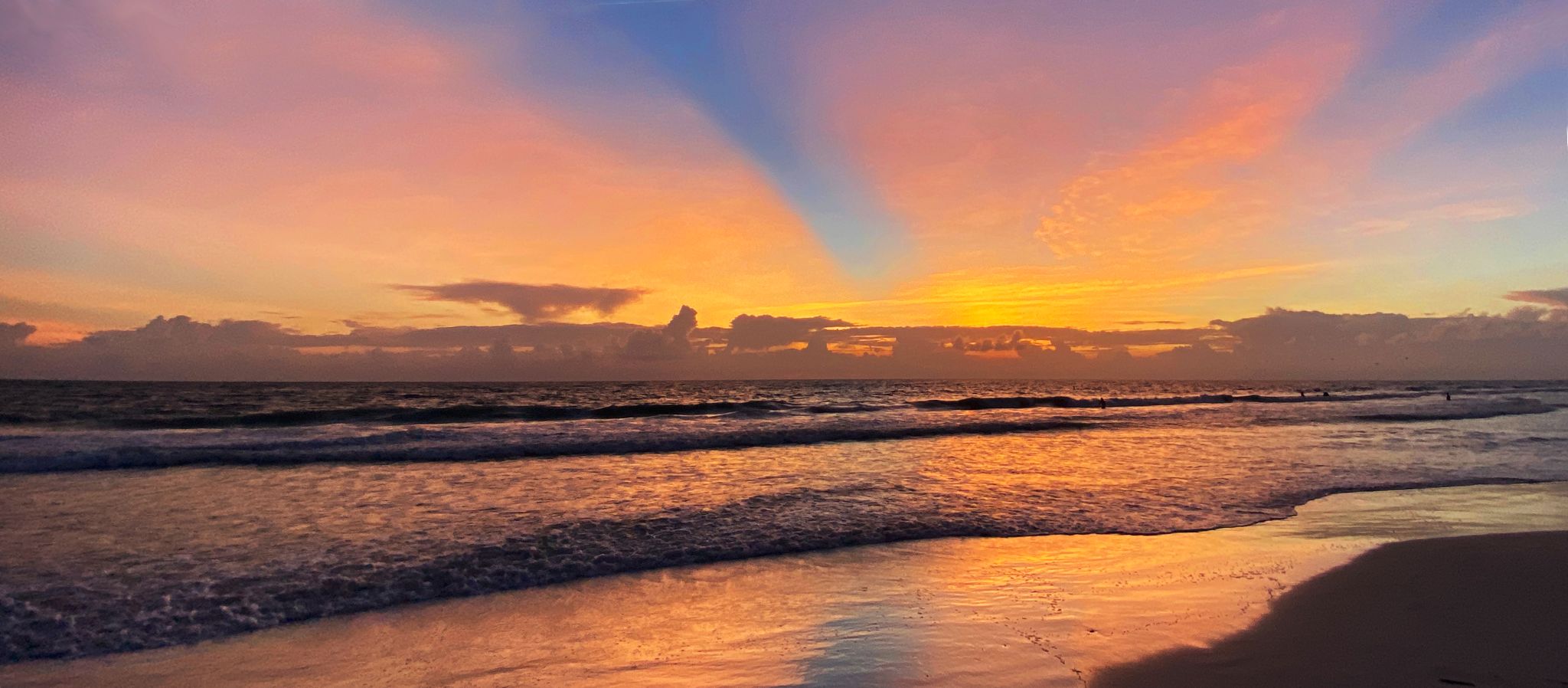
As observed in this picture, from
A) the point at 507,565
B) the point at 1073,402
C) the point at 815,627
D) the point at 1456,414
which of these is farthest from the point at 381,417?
the point at 1456,414

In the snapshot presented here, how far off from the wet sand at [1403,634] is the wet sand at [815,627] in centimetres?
14

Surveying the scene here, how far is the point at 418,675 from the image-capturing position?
5836 mm

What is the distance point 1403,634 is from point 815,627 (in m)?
5.07

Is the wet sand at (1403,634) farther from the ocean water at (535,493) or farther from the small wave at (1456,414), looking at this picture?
the small wave at (1456,414)

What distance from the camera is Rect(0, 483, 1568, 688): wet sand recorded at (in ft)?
19.0

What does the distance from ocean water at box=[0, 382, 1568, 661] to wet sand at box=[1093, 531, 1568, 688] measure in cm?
333

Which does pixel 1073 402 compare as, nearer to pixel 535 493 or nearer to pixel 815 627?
pixel 535 493

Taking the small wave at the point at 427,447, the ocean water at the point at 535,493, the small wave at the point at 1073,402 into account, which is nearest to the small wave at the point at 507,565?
the ocean water at the point at 535,493

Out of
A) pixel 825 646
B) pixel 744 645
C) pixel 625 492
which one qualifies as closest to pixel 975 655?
pixel 825 646

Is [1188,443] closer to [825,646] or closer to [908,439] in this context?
[908,439]

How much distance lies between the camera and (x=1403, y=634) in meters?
6.46

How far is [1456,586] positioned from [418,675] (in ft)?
33.1

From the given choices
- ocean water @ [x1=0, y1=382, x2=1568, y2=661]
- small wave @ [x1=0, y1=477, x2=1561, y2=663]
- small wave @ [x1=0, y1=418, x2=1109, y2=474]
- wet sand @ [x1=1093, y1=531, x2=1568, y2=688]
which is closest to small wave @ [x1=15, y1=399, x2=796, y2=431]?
ocean water @ [x1=0, y1=382, x2=1568, y2=661]

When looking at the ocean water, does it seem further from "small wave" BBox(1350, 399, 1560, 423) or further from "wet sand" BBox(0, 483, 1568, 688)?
"small wave" BBox(1350, 399, 1560, 423)
